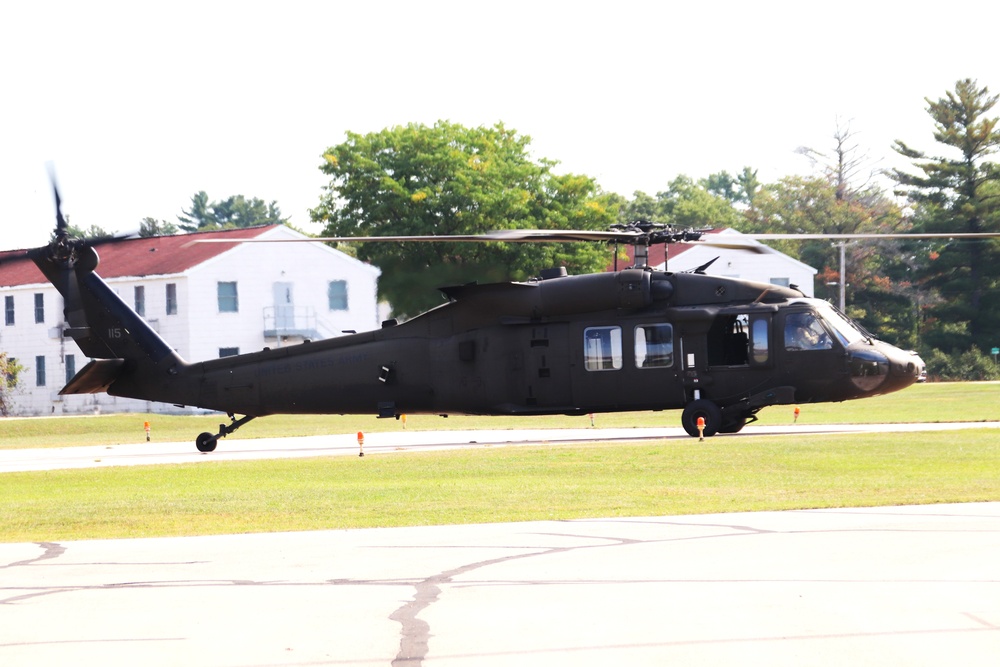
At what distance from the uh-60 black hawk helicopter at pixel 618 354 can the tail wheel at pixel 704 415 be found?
0.10ft

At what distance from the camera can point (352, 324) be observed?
7281cm

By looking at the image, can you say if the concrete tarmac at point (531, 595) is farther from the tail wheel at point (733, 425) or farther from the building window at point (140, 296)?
the building window at point (140, 296)

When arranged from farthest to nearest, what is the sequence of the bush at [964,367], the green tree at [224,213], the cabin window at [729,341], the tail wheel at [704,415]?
the green tree at [224,213] → the bush at [964,367] → the tail wheel at [704,415] → the cabin window at [729,341]

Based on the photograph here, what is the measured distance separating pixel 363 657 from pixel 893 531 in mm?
6843

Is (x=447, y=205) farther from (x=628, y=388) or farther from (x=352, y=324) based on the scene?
(x=628, y=388)

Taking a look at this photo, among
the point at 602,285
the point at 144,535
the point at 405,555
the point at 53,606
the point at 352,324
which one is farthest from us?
the point at 352,324

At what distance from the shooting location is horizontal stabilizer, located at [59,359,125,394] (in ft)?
101

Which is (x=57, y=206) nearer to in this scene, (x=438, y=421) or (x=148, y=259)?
(x=438, y=421)

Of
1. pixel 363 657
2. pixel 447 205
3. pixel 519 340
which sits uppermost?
pixel 447 205

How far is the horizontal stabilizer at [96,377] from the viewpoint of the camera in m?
30.8

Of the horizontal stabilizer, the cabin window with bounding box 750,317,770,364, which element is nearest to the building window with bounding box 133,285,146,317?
the horizontal stabilizer

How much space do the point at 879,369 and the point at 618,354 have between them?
538cm

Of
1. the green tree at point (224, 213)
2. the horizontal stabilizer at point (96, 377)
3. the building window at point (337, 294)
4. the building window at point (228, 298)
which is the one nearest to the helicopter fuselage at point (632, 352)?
the horizontal stabilizer at point (96, 377)

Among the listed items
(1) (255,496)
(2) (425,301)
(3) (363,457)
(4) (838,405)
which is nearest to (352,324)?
(2) (425,301)
